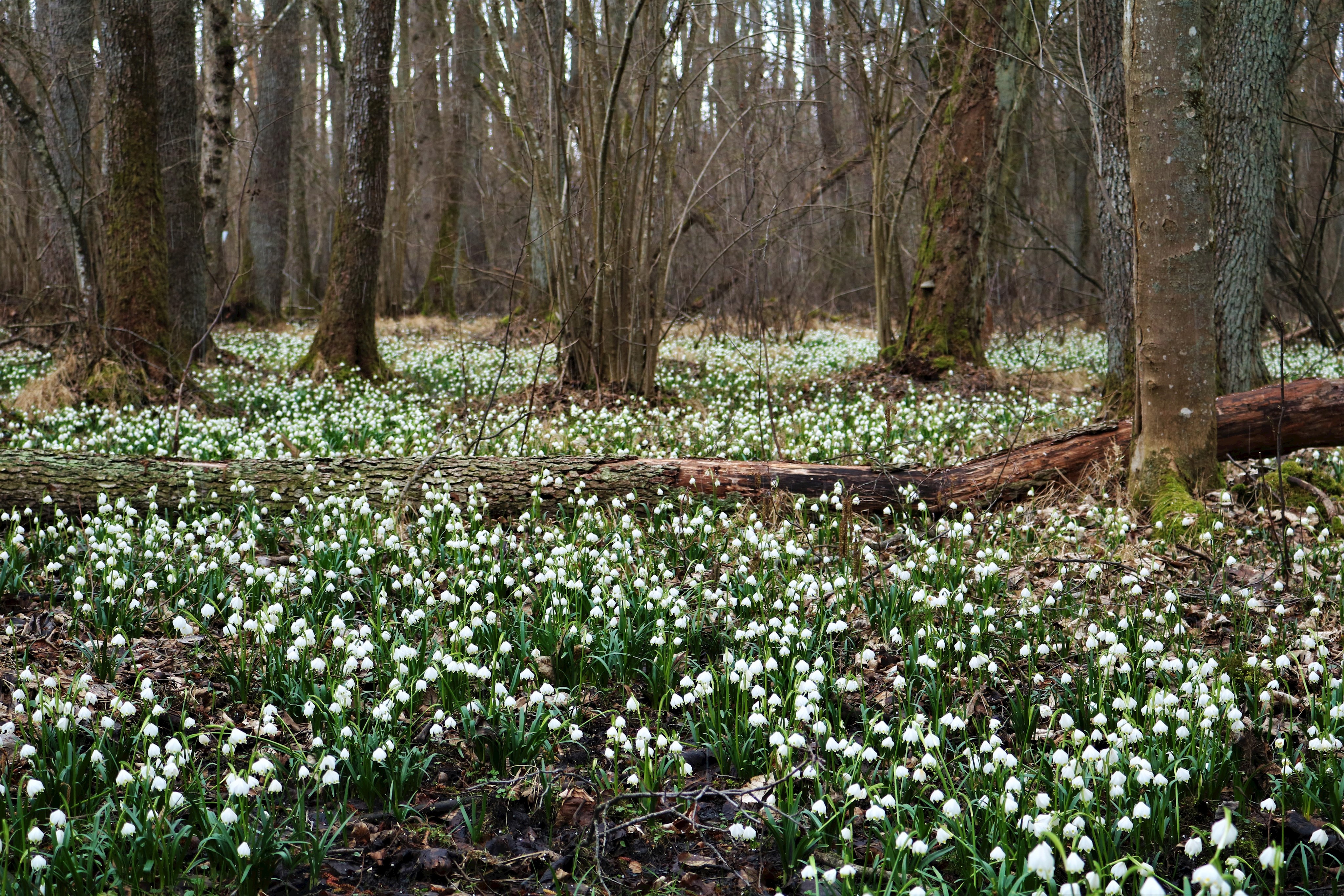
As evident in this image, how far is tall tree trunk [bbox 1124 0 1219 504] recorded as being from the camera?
4.86m

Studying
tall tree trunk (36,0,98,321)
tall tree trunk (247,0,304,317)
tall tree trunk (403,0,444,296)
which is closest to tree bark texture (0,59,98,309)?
tall tree trunk (36,0,98,321)

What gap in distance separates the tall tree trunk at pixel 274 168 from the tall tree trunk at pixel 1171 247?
18.0 meters

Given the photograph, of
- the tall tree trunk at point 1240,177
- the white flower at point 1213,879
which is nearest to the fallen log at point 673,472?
the tall tree trunk at point 1240,177

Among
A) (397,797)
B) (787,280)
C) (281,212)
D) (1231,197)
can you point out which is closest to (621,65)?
(1231,197)

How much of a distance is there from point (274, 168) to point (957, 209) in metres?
14.6

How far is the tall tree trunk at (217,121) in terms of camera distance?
1502cm

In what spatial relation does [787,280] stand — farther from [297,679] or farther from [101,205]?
[297,679]

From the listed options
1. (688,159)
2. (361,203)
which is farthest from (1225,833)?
(688,159)

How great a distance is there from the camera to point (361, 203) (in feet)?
35.7

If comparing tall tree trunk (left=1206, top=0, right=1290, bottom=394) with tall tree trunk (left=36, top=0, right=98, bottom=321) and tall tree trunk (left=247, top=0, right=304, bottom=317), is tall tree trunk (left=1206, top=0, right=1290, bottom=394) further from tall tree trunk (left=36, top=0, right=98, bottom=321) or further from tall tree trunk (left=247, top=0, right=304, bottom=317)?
tall tree trunk (left=247, top=0, right=304, bottom=317)

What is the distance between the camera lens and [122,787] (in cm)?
287

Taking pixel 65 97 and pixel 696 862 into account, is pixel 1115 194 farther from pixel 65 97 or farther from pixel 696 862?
pixel 65 97

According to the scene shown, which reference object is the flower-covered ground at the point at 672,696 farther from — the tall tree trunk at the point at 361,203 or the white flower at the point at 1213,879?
the tall tree trunk at the point at 361,203

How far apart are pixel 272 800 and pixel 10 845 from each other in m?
0.64
